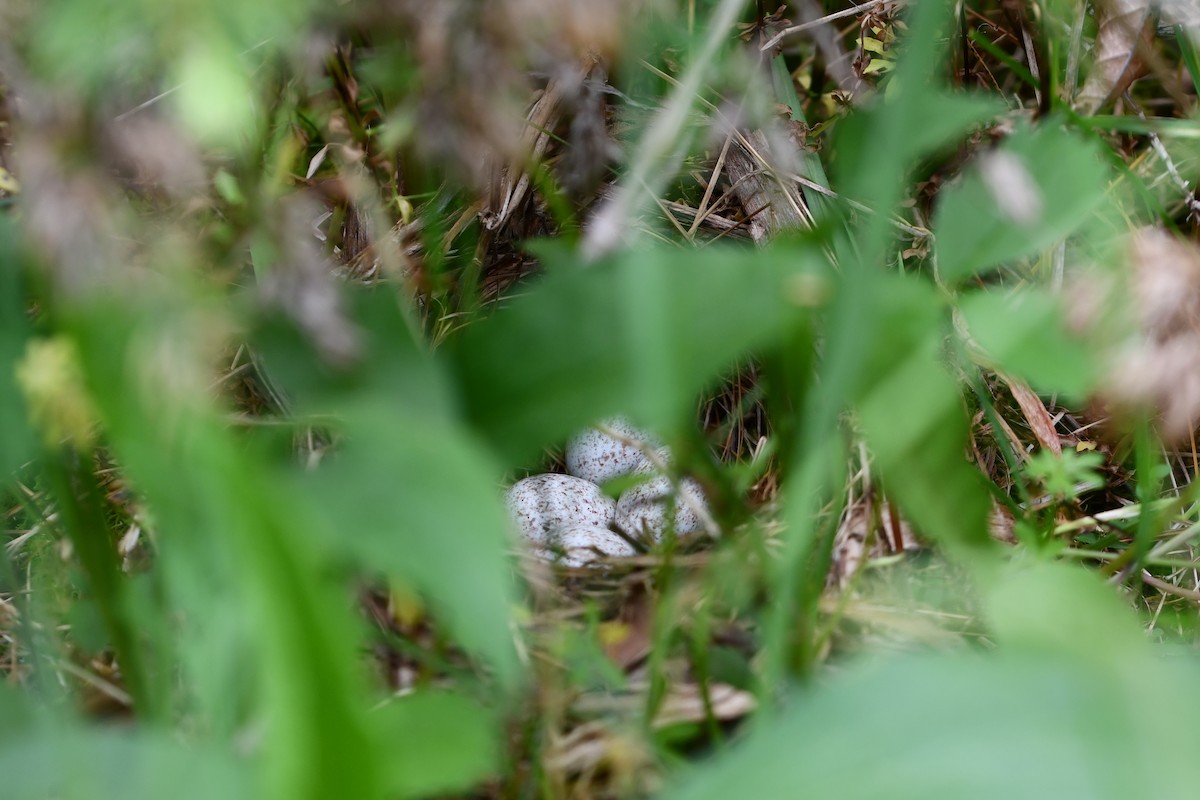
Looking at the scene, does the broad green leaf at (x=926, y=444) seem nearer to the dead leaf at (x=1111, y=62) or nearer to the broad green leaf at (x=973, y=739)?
the broad green leaf at (x=973, y=739)

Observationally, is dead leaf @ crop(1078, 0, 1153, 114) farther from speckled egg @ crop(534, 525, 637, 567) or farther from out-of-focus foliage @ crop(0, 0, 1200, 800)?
speckled egg @ crop(534, 525, 637, 567)

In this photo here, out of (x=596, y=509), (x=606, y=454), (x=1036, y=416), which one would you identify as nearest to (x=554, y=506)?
(x=596, y=509)

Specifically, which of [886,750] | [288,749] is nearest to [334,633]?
[288,749]

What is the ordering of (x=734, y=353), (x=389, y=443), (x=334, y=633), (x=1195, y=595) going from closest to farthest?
(x=334, y=633)
(x=389, y=443)
(x=734, y=353)
(x=1195, y=595)

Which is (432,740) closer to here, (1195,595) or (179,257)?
(179,257)

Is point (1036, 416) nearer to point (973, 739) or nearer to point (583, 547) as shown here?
point (583, 547)

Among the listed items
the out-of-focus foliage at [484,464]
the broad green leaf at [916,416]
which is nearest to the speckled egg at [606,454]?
the out-of-focus foliage at [484,464]

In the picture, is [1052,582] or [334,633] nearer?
[334,633]
